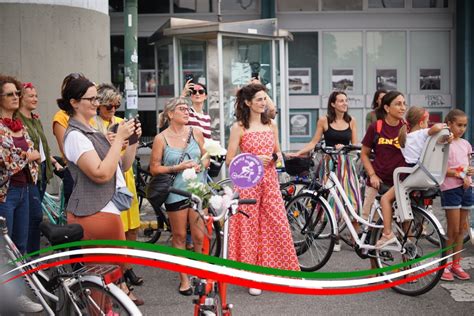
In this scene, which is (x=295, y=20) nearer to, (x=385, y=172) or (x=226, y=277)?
(x=385, y=172)

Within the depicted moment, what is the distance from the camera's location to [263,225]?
22.0 feet

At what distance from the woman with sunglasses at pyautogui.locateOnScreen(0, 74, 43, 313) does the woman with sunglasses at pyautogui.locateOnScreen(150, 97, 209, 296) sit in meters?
1.07

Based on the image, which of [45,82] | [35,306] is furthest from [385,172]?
[45,82]

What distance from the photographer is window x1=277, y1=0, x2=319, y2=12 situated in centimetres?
1811


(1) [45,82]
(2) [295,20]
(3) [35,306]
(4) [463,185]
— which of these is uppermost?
(2) [295,20]

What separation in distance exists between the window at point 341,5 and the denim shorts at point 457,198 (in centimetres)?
1216

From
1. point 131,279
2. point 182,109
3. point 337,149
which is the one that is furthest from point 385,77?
point 131,279

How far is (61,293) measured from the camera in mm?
4406

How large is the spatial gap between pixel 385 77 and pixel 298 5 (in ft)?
9.26

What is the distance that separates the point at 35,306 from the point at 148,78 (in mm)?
13599

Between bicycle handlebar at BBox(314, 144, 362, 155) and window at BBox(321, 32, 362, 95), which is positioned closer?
bicycle handlebar at BBox(314, 144, 362, 155)

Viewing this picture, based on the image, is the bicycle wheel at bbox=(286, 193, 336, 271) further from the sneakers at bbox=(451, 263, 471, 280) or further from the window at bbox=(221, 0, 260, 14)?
the window at bbox=(221, 0, 260, 14)

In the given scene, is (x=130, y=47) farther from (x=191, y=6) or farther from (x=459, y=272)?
(x=191, y=6)

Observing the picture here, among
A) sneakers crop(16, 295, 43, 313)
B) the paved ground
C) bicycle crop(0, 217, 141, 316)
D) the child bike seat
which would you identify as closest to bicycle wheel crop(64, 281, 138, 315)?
bicycle crop(0, 217, 141, 316)
